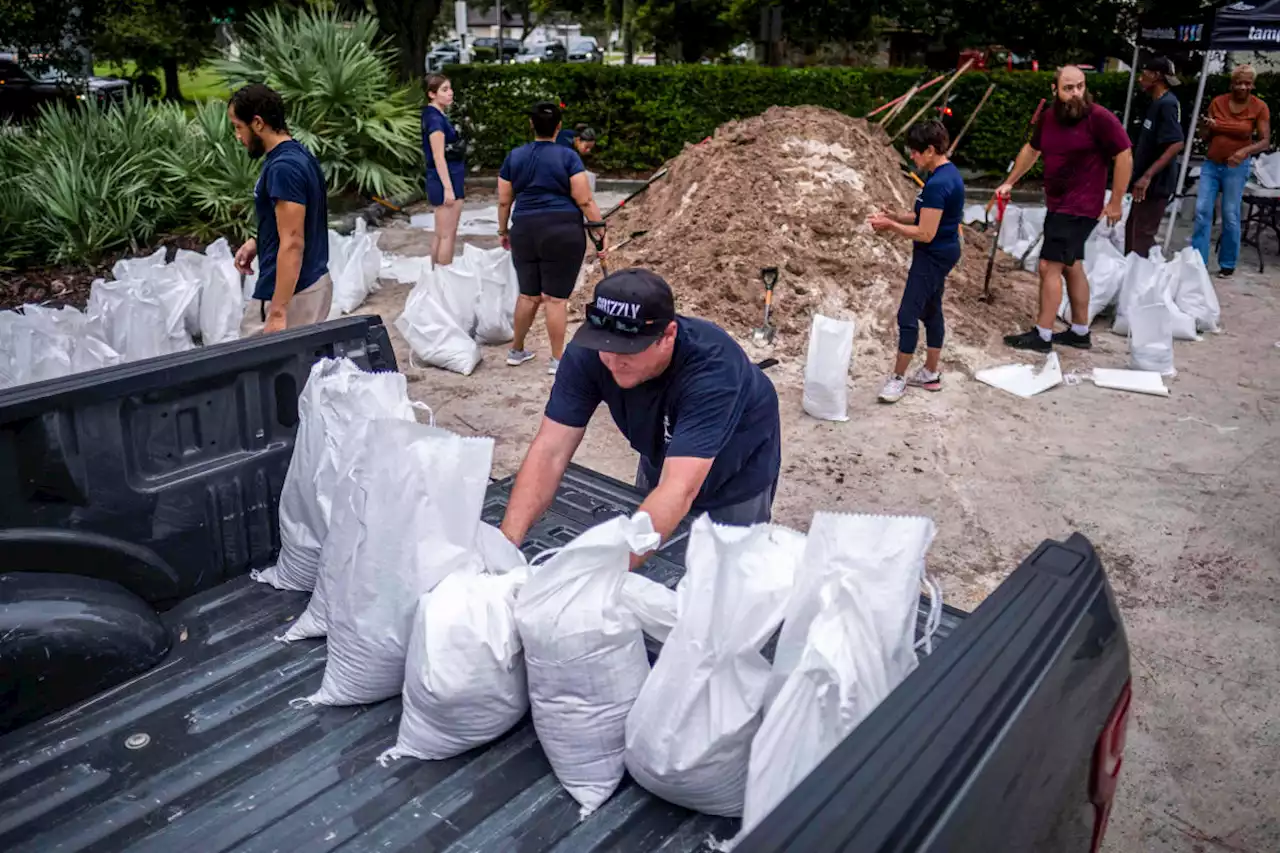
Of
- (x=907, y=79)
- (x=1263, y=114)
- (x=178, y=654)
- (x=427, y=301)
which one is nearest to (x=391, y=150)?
(x=427, y=301)

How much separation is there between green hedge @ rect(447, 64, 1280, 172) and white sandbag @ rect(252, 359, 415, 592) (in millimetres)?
12362

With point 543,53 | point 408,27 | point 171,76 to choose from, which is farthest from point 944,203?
point 543,53

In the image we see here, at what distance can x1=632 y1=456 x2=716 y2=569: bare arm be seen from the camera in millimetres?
2482

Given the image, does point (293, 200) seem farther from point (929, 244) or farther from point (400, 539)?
point (929, 244)

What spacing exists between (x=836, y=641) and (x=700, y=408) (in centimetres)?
107

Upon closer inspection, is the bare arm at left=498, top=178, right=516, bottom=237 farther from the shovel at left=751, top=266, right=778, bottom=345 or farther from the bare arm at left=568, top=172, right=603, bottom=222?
the shovel at left=751, top=266, right=778, bottom=345

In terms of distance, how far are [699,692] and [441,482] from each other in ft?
2.42

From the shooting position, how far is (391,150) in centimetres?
1133

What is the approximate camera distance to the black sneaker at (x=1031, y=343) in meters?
7.05

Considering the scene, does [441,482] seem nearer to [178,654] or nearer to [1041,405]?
[178,654]

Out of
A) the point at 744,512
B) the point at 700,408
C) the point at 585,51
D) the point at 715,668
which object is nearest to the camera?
the point at 715,668

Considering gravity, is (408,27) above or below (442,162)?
above

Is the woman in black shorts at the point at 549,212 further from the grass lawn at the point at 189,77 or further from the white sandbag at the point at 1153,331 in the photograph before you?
the grass lawn at the point at 189,77

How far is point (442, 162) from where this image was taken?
786cm
